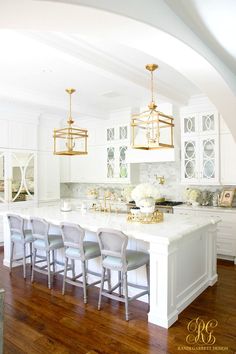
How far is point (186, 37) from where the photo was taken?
2316 mm

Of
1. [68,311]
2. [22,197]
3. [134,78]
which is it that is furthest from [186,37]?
[22,197]

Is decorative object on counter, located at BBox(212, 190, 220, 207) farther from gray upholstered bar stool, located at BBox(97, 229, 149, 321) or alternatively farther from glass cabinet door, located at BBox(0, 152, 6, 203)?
glass cabinet door, located at BBox(0, 152, 6, 203)

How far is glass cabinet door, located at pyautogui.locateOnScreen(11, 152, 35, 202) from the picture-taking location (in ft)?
19.4

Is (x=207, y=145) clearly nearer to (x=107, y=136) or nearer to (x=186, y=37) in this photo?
(x=107, y=136)

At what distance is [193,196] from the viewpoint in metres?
5.29

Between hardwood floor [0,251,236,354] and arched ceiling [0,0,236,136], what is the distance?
96.7 inches

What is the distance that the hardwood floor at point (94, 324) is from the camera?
7.97ft

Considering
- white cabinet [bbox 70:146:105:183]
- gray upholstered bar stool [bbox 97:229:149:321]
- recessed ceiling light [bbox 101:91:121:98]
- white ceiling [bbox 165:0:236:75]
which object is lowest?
gray upholstered bar stool [bbox 97:229:149:321]

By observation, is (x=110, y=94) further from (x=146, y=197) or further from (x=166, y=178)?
(x=146, y=197)

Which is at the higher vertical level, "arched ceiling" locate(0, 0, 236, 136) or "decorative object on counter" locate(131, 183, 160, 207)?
"arched ceiling" locate(0, 0, 236, 136)

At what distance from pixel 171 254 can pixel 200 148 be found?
9.56ft

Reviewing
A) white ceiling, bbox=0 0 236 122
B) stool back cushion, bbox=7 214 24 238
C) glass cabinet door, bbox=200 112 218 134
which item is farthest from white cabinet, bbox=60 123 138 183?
stool back cushion, bbox=7 214 24 238

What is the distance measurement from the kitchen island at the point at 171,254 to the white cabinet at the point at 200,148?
5.37 ft

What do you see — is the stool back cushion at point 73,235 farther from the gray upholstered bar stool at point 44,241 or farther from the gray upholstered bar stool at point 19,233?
the gray upholstered bar stool at point 19,233
